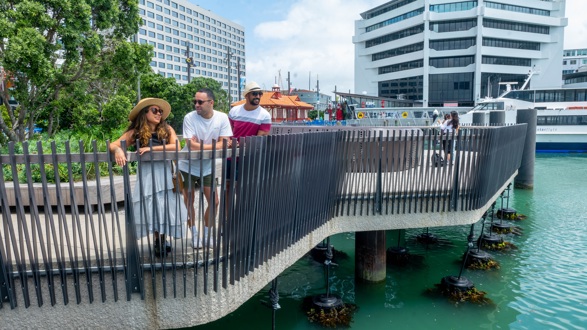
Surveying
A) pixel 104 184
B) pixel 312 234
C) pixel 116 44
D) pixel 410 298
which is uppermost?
pixel 116 44

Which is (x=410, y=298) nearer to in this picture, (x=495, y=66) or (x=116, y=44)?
(x=116, y=44)

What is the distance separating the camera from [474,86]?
68.7m

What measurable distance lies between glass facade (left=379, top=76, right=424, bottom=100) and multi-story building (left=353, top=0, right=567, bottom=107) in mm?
161

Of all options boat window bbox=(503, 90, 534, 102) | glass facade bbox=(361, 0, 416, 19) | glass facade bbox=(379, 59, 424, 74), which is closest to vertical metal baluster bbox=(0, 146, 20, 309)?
boat window bbox=(503, 90, 534, 102)

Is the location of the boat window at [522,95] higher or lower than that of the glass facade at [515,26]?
lower

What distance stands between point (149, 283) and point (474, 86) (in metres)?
71.8

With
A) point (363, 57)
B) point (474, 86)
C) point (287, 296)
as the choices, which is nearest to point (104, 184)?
point (287, 296)

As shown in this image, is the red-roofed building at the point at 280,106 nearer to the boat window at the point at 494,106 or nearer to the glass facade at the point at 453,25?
the boat window at the point at 494,106

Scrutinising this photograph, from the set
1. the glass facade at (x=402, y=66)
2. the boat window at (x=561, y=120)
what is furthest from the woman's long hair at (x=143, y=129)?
the glass facade at (x=402, y=66)

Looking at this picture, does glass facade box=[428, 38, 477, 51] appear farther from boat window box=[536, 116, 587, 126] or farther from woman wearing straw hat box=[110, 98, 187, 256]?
woman wearing straw hat box=[110, 98, 187, 256]

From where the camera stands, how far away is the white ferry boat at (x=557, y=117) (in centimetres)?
4241

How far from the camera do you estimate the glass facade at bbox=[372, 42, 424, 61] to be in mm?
72625

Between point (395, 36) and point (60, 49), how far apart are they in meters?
71.8

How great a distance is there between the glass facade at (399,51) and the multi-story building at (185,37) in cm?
3030
